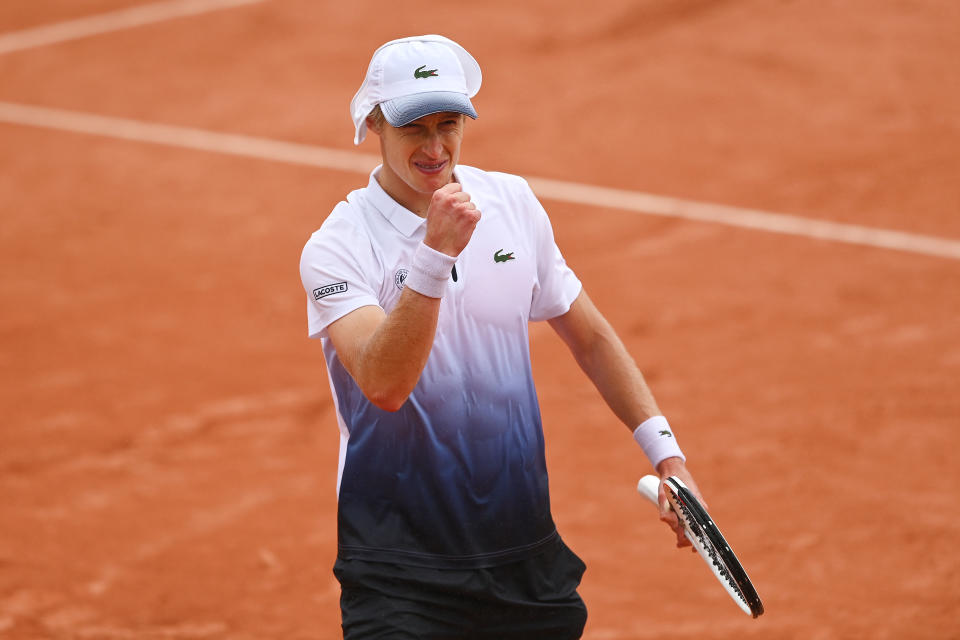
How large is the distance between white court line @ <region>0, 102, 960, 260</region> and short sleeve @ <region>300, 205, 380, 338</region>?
640 centimetres

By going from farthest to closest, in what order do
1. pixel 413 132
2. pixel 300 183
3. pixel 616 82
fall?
1. pixel 616 82
2. pixel 300 183
3. pixel 413 132

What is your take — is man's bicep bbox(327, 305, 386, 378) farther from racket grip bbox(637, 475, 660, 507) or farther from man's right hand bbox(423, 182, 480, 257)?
racket grip bbox(637, 475, 660, 507)

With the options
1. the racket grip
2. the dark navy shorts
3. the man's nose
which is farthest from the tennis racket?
the man's nose

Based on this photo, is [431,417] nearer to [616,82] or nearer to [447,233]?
[447,233]

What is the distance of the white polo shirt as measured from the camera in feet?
11.5

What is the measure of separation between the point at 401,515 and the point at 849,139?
796 centimetres

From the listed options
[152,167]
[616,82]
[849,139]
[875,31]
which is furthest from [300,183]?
[875,31]

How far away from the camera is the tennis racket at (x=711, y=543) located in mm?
3482

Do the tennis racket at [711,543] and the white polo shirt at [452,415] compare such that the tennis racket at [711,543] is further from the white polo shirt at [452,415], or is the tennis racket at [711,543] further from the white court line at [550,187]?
the white court line at [550,187]

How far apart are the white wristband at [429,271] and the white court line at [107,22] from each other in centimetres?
1145

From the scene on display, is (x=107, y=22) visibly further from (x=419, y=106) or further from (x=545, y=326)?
(x=419, y=106)

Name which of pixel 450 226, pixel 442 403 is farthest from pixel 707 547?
pixel 450 226

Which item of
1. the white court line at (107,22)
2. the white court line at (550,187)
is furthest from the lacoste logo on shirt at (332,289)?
the white court line at (107,22)

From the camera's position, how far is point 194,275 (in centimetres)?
920
